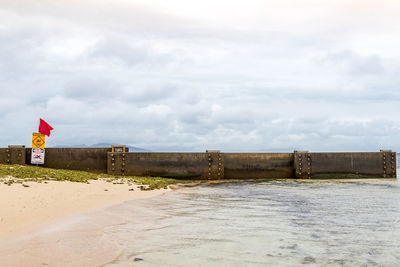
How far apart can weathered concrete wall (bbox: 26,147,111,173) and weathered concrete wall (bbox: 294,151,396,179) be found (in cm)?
1280

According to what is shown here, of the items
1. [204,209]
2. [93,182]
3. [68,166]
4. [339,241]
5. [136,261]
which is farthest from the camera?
[68,166]

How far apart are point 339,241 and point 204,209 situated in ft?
14.6

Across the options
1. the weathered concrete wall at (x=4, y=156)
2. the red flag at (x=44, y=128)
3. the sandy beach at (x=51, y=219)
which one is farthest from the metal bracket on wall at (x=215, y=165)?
the weathered concrete wall at (x=4, y=156)

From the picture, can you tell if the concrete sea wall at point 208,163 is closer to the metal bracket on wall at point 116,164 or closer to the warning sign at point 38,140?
the metal bracket on wall at point 116,164

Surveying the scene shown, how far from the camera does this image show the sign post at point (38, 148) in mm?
20500

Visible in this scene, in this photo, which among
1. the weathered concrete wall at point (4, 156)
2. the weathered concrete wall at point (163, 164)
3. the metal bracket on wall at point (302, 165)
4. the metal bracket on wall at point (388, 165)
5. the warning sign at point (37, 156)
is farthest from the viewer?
the metal bracket on wall at point (388, 165)

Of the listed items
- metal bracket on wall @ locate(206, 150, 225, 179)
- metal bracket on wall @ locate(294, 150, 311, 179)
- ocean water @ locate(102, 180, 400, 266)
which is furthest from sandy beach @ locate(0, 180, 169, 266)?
metal bracket on wall @ locate(294, 150, 311, 179)

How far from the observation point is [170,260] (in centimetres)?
534

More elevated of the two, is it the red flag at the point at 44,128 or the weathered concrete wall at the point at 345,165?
the red flag at the point at 44,128

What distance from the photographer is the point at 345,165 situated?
2167cm

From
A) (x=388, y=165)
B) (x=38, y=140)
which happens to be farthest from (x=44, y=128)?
(x=388, y=165)

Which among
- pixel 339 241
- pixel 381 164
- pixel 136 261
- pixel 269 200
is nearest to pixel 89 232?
pixel 136 261

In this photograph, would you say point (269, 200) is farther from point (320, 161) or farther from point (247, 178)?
point (320, 161)

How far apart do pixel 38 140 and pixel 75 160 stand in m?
2.65
